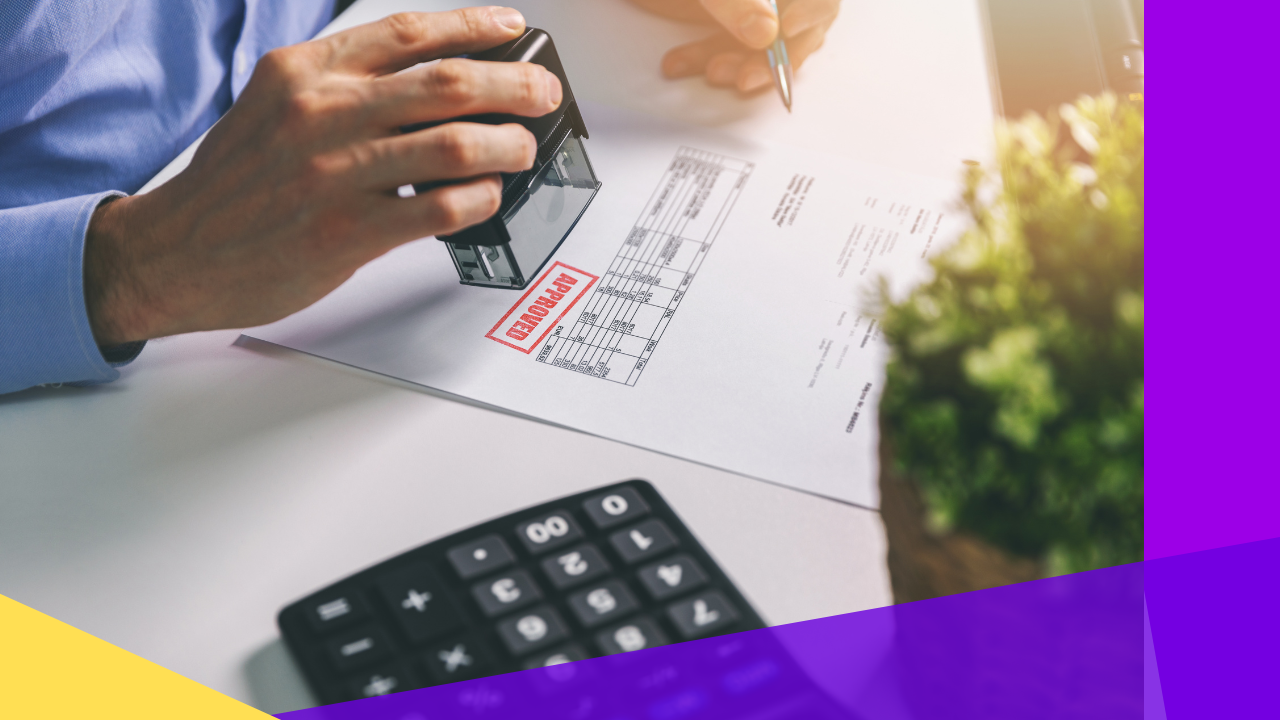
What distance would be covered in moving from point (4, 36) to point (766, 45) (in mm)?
596

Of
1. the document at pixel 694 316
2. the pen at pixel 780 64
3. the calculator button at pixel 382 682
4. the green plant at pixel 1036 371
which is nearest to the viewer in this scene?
the green plant at pixel 1036 371

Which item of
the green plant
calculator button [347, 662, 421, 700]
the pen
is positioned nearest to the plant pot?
the green plant

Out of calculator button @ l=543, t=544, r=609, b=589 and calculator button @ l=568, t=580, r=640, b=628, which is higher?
calculator button @ l=543, t=544, r=609, b=589

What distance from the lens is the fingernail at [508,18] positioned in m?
0.58

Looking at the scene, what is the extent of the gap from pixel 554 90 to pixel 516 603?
35 cm

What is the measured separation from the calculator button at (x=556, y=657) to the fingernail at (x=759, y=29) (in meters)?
0.56

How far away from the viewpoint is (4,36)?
602 millimetres

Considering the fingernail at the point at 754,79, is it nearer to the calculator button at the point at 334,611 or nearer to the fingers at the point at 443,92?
the fingers at the point at 443,92

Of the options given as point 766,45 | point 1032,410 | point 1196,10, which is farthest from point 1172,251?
point 766,45

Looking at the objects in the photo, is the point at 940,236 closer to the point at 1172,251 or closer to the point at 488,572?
the point at 1172,251

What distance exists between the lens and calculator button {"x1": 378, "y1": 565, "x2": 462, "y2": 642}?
386 mm

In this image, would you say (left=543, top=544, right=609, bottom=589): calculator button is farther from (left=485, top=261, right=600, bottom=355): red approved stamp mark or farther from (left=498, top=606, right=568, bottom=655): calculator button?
Answer: (left=485, top=261, right=600, bottom=355): red approved stamp mark

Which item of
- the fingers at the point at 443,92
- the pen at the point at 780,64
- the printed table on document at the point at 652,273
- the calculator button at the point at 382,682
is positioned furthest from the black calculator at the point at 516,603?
the pen at the point at 780,64

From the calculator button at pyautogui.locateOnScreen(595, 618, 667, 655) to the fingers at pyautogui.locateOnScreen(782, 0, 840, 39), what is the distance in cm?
58
